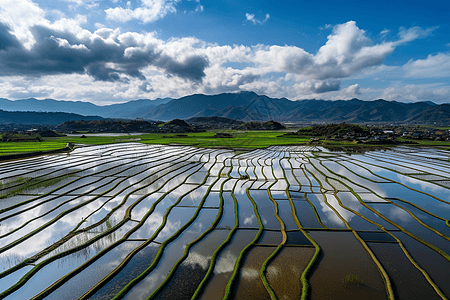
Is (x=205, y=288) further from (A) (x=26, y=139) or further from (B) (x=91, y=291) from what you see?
(A) (x=26, y=139)

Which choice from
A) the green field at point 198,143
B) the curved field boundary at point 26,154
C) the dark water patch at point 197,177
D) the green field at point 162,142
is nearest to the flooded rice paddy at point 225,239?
the dark water patch at point 197,177

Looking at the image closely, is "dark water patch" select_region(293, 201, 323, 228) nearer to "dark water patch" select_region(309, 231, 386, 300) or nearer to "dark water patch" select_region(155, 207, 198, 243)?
"dark water patch" select_region(309, 231, 386, 300)

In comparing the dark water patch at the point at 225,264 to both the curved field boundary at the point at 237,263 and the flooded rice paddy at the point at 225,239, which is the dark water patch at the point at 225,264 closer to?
the flooded rice paddy at the point at 225,239

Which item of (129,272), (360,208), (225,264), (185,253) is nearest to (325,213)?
(360,208)

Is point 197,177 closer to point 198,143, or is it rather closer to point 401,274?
point 401,274

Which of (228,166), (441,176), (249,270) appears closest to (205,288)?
(249,270)

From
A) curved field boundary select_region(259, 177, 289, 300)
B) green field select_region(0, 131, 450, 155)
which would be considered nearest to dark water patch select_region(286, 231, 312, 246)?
curved field boundary select_region(259, 177, 289, 300)
